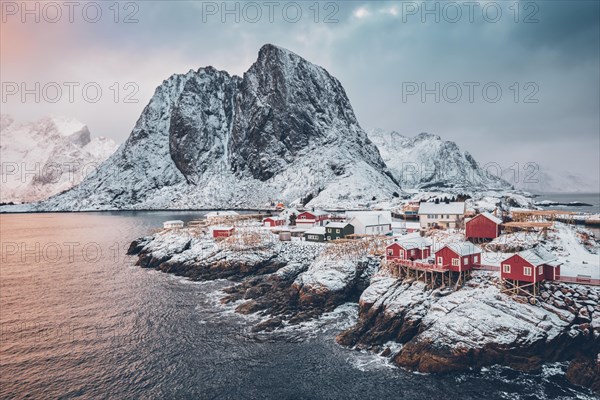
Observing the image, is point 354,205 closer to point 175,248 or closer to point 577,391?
point 175,248

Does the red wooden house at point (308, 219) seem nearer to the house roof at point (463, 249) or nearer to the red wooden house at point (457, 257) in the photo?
the red wooden house at point (457, 257)

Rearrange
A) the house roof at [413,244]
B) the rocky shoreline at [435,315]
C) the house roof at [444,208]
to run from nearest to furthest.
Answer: the rocky shoreline at [435,315]
the house roof at [413,244]
the house roof at [444,208]

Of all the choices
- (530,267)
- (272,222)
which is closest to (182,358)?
(530,267)

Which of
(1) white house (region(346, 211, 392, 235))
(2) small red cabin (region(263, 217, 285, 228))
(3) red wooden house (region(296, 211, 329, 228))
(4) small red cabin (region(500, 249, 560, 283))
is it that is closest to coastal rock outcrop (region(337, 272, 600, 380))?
(4) small red cabin (region(500, 249, 560, 283))

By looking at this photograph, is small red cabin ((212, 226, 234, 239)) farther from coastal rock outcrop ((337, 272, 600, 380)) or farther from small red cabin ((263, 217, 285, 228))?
coastal rock outcrop ((337, 272, 600, 380))

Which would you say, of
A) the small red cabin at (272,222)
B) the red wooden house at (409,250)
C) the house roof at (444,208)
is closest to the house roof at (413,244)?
the red wooden house at (409,250)

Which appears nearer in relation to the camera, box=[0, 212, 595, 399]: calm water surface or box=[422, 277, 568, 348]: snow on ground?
box=[0, 212, 595, 399]: calm water surface

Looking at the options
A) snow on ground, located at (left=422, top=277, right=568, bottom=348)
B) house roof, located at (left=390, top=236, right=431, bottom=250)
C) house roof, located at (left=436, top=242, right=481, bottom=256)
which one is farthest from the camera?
house roof, located at (left=390, top=236, right=431, bottom=250)
